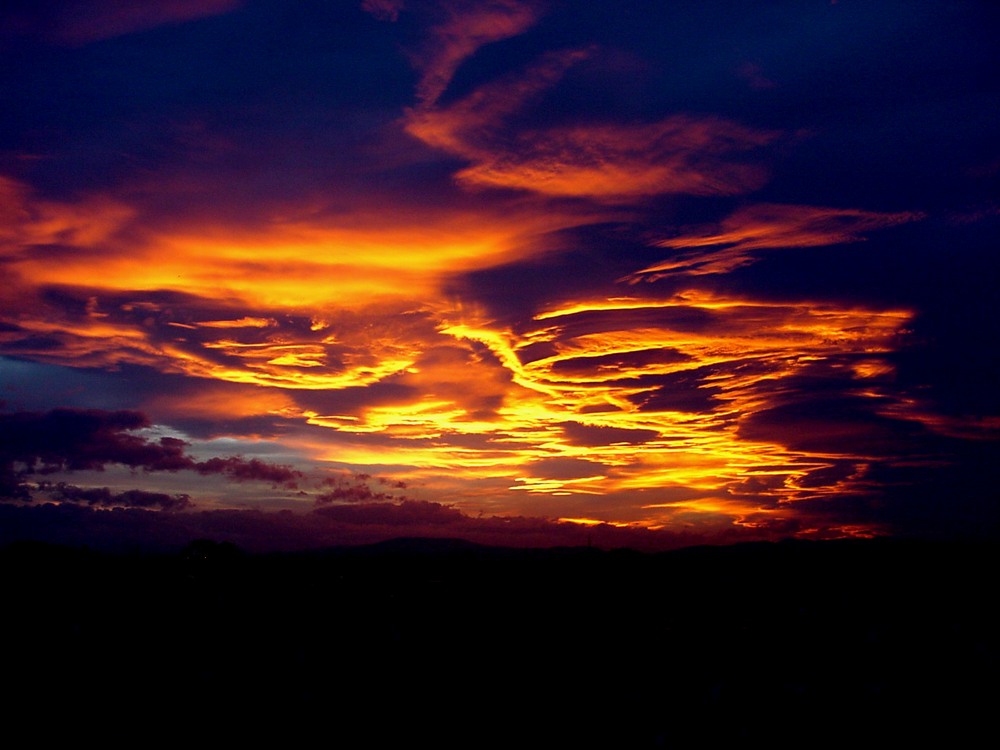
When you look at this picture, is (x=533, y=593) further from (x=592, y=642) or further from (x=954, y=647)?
(x=954, y=647)

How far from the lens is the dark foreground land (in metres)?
19.2

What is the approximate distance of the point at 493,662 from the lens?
2433 cm

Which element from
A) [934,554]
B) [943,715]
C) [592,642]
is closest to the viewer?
[943,715]

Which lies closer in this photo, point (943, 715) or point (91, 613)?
point (943, 715)

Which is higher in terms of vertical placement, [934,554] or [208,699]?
[934,554]

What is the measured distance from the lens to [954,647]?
2272 centimetres

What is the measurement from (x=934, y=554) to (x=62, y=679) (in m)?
47.1

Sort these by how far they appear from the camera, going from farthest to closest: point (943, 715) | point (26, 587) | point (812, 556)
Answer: point (812, 556) < point (26, 587) < point (943, 715)

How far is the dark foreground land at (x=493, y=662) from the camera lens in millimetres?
19234

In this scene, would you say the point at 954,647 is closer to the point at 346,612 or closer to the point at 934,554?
the point at 346,612

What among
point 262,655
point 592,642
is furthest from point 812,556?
point 262,655

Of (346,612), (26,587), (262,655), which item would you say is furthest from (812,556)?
(26,587)

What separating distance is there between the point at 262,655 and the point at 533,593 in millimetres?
12613

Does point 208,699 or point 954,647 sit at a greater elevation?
point 954,647
